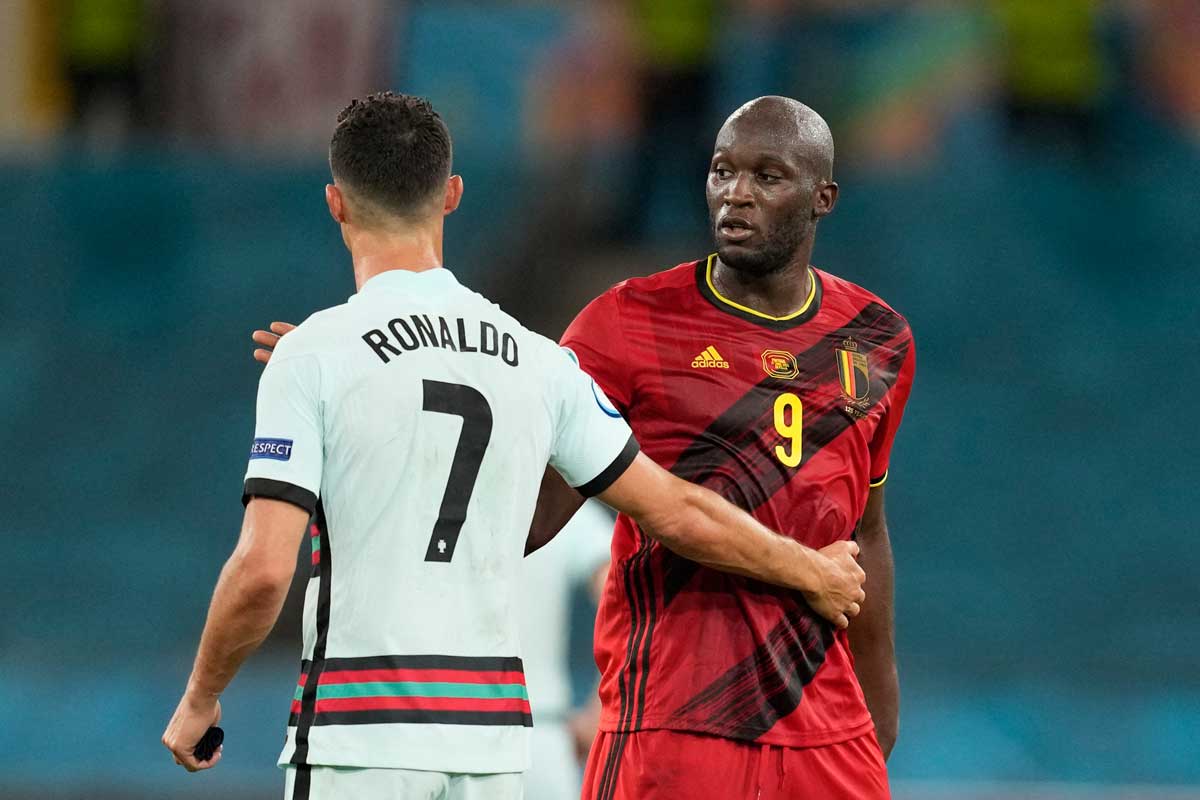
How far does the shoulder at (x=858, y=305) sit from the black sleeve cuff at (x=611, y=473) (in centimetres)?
88

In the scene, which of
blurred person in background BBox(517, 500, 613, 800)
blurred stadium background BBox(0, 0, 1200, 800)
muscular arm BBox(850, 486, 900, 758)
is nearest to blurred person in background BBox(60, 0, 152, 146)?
blurred stadium background BBox(0, 0, 1200, 800)

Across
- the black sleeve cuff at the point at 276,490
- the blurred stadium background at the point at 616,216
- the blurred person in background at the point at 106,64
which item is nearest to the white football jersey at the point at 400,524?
the black sleeve cuff at the point at 276,490

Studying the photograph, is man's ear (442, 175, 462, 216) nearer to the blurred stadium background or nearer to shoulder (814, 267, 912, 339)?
shoulder (814, 267, 912, 339)

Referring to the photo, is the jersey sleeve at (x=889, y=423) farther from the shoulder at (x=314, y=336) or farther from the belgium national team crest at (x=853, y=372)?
the shoulder at (x=314, y=336)

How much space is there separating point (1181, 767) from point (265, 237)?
8570 millimetres

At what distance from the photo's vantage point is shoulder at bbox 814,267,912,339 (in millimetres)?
3949

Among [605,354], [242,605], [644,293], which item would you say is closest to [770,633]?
[605,354]

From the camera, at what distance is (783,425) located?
3.71 meters

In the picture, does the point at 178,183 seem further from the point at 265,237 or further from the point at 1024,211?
the point at 1024,211

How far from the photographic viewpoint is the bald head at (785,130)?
372cm

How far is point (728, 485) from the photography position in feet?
11.9

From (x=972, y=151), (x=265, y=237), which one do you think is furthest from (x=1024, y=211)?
(x=265, y=237)

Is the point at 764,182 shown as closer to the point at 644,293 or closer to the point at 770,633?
the point at 644,293

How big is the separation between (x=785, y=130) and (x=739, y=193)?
0.19 meters
